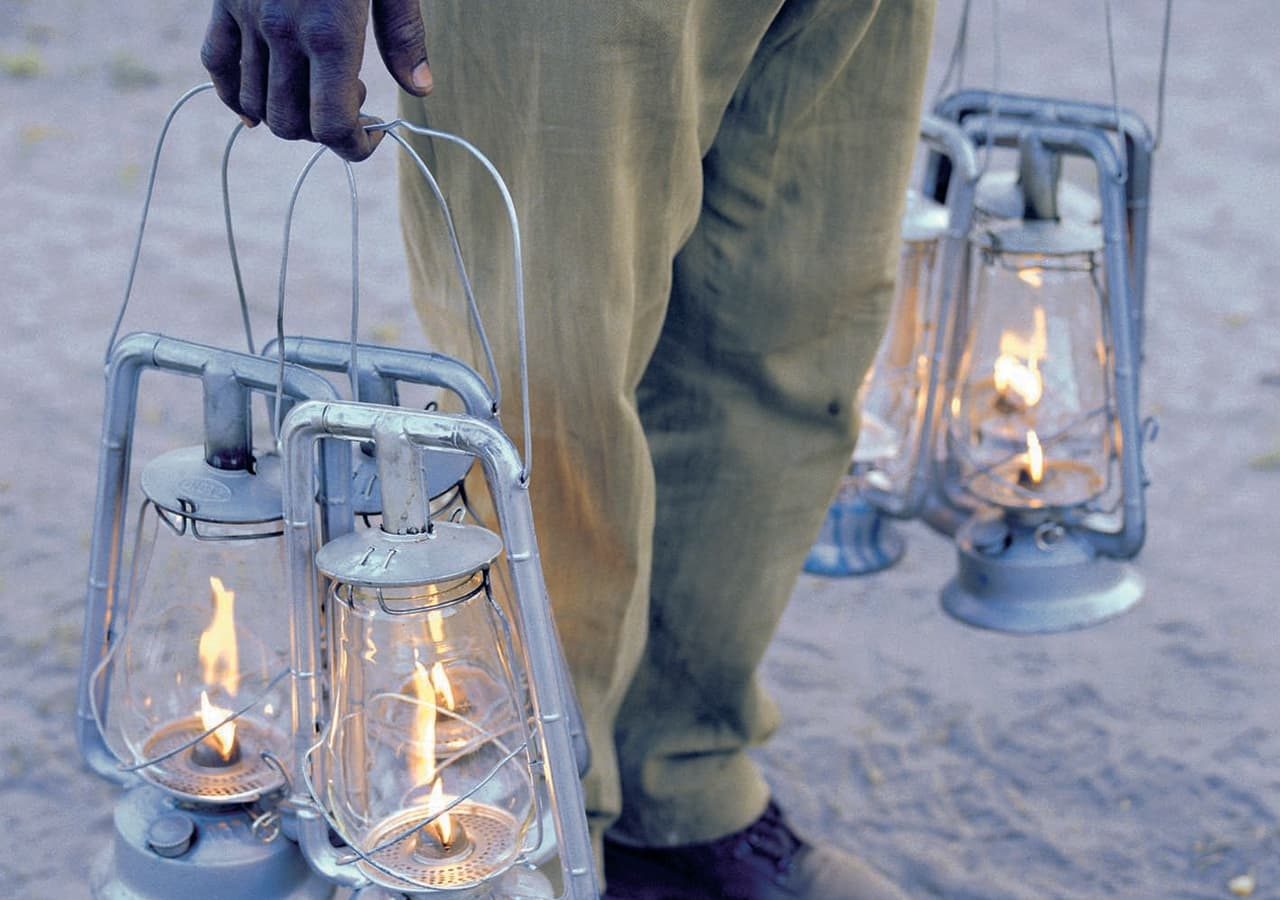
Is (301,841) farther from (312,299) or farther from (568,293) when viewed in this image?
(312,299)

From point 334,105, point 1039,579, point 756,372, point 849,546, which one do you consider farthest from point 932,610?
point 334,105

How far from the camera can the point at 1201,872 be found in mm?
1492

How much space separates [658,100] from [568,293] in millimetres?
130

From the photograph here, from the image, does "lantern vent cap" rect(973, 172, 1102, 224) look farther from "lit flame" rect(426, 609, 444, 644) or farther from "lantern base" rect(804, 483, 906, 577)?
"lit flame" rect(426, 609, 444, 644)

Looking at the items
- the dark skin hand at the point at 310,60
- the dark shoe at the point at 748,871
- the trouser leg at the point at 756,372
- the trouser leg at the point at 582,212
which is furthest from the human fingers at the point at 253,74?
the dark shoe at the point at 748,871

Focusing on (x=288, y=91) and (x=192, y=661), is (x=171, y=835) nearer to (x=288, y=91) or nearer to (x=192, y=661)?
(x=192, y=661)

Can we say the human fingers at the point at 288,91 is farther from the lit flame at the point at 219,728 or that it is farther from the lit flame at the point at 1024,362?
the lit flame at the point at 1024,362

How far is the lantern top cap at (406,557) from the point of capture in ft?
2.63

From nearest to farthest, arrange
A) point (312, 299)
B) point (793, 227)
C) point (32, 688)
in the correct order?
point (793, 227) < point (32, 688) < point (312, 299)

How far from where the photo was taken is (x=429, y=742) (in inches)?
37.1

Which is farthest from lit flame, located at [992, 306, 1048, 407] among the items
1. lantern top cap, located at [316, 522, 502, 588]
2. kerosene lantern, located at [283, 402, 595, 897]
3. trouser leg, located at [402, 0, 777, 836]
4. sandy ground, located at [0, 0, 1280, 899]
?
lantern top cap, located at [316, 522, 502, 588]

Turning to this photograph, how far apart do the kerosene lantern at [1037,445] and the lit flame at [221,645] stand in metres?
0.78

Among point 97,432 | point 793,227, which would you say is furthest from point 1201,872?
point 97,432

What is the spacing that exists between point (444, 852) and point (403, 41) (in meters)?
0.48
